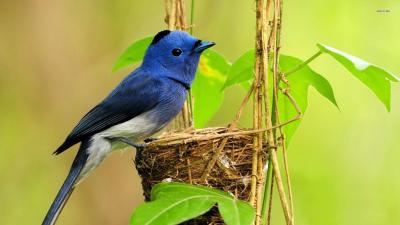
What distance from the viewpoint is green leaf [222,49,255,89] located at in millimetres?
2828

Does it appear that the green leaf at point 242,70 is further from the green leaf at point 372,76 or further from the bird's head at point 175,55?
the bird's head at point 175,55

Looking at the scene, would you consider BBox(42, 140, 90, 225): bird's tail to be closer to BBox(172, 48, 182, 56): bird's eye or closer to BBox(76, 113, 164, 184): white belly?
BBox(76, 113, 164, 184): white belly

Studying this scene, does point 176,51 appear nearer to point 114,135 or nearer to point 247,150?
point 114,135

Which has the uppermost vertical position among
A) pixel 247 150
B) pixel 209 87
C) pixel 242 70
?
pixel 242 70

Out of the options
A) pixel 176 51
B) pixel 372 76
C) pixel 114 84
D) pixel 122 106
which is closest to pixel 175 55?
pixel 176 51

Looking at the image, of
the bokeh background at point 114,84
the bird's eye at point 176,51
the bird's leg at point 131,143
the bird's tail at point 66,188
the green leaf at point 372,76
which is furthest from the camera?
the bokeh background at point 114,84

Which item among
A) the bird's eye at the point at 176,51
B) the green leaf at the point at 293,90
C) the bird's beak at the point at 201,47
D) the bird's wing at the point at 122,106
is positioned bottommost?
the bird's wing at the point at 122,106

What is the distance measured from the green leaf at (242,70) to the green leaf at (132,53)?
0.57 meters

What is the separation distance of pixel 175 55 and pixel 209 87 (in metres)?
0.47

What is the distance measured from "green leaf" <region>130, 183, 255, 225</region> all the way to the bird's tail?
2.89ft

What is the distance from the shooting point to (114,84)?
572 centimetres

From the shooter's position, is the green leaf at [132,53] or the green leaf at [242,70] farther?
the green leaf at [132,53]

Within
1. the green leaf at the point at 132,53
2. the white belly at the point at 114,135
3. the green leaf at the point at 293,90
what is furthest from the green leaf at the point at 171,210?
the white belly at the point at 114,135

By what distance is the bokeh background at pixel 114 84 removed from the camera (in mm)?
5180
